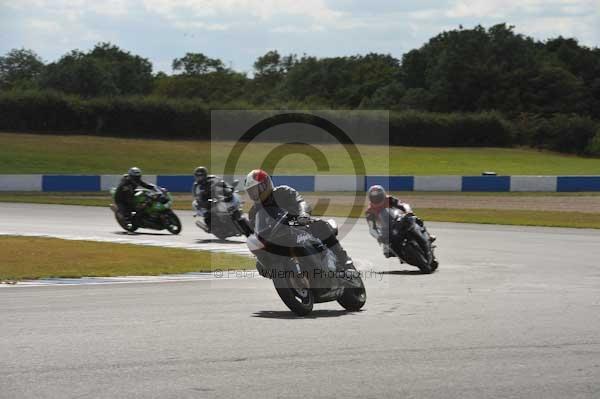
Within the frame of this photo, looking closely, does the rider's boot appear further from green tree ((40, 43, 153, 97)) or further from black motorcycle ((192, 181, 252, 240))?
green tree ((40, 43, 153, 97))

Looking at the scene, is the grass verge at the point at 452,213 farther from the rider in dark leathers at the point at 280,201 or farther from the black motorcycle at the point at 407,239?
the rider in dark leathers at the point at 280,201

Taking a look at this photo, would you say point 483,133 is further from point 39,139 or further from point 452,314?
point 452,314

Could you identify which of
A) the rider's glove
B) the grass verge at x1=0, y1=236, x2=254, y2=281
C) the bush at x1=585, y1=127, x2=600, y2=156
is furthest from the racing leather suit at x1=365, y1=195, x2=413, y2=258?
the bush at x1=585, y1=127, x2=600, y2=156

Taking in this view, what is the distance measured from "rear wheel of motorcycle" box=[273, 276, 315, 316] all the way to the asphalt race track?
13 cm

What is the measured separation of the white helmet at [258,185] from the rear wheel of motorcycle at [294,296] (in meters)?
0.81

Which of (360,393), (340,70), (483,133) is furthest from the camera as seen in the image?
(340,70)

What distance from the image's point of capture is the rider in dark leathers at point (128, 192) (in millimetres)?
21453

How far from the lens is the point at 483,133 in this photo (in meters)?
59.2

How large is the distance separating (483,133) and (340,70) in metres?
40.1

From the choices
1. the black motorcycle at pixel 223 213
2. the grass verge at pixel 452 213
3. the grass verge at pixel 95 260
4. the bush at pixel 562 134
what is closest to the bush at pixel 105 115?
the grass verge at pixel 452 213

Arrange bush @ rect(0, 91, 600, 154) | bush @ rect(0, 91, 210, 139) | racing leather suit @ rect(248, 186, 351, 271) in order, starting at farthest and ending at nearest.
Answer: bush @ rect(0, 91, 600, 154), bush @ rect(0, 91, 210, 139), racing leather suit @ rect(248, 186, 351, 271)

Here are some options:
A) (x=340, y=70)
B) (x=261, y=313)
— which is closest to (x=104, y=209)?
(x=261, y=313)

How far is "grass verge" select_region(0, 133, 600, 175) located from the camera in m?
42.1

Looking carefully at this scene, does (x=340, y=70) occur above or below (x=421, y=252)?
above
